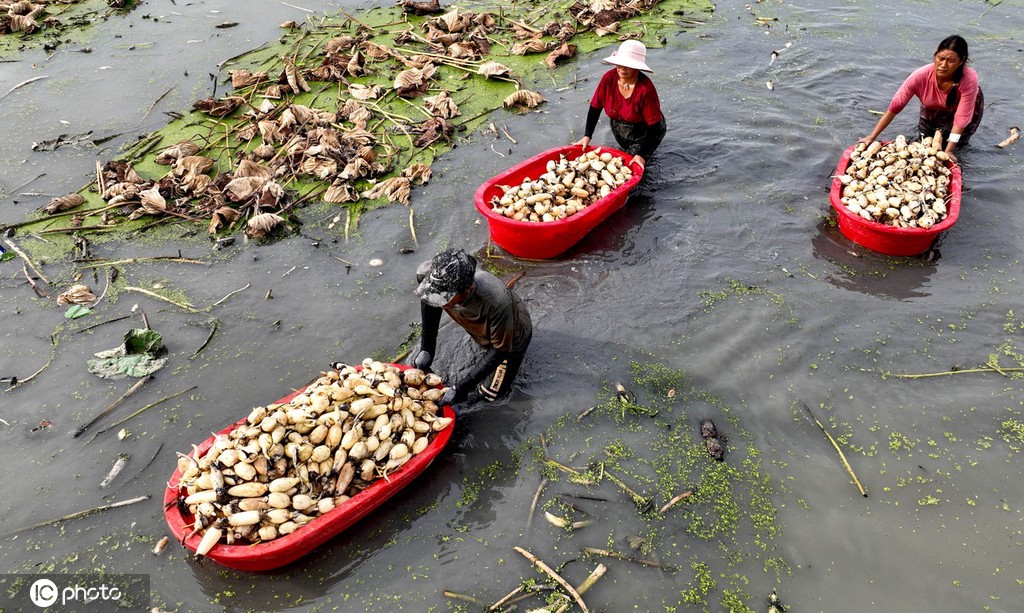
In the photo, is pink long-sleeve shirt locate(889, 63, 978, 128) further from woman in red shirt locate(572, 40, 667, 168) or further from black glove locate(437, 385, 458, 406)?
black glove locate(437, 385, 458, 406)

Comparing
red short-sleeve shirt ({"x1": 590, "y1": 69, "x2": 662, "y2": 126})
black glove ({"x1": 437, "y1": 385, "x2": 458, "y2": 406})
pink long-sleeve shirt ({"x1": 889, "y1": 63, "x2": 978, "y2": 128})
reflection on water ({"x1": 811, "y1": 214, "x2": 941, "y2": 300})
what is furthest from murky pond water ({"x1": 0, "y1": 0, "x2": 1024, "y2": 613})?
pink long-sleeve shirt ({"x1": 889, "y1": 63, "x2": 978, "y2": 128})

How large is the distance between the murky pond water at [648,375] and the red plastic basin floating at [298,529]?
0.23m

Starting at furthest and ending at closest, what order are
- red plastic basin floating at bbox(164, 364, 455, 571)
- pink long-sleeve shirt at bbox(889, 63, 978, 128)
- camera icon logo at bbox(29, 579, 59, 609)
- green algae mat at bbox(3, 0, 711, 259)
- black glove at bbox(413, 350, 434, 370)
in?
green algae mat at bbox(3, 0, 711, 259)
pink long-sleeve shirt at bbox(889, 63, 978, 128)
black glove at bbox(413, 350, 434, 370)
camera icon logo at bbox(29, 579, 59, 609)
red plastic basin floating at bbox(164, 364, 455, 571)

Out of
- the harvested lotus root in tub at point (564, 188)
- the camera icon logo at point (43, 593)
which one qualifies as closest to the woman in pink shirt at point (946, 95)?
the harvested lotus root in tub at point (564, 188)

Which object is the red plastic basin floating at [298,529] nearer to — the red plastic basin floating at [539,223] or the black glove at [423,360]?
the black glove at [423,360]

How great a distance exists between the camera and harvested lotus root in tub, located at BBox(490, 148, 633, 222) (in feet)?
17.1

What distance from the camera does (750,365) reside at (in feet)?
14.6

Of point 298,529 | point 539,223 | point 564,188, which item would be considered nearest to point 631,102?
point 564,188

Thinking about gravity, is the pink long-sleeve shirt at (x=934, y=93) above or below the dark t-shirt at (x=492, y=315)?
above

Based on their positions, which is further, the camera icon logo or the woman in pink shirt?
the woman in pink shirt

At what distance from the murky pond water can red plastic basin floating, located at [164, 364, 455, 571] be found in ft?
0.77

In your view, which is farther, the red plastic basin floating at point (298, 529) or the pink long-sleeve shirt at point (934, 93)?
the pink long-sleeve shirt at point (934, 93)

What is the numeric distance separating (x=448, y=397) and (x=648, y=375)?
1543mm

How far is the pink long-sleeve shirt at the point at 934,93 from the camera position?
5449 millimetres
